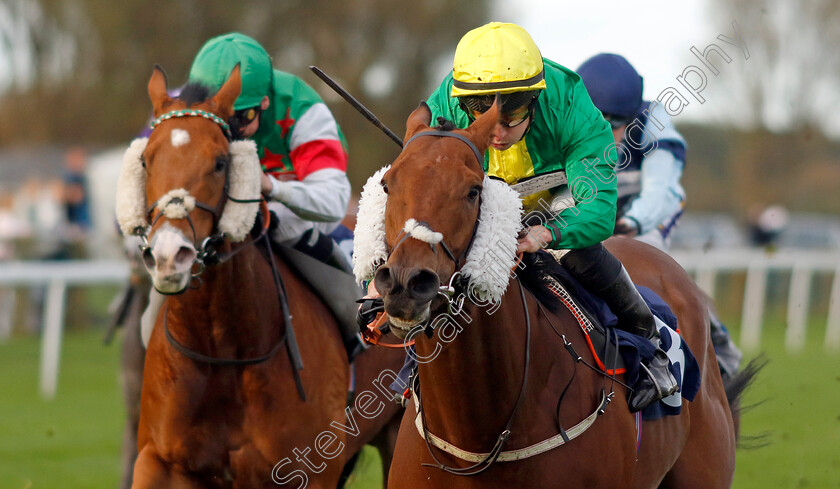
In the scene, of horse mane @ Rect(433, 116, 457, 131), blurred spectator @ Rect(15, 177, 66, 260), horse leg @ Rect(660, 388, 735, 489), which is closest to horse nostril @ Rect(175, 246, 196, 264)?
horse mane @ Rect(433, 116, 457, 131)

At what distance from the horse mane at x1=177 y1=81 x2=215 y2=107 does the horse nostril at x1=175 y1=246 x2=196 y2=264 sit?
0.70 meters

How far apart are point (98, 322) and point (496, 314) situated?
13.2 m

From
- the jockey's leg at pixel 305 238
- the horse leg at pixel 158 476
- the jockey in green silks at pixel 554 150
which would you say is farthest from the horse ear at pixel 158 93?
the horse leg at pixel 158 476

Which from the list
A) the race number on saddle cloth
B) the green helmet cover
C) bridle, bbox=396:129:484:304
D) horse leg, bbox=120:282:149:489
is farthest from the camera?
horse leg, bbox=120:282:149:489

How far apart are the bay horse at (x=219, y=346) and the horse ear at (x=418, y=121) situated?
3.47ft

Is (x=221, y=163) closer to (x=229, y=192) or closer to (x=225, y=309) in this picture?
(x=229, y=192)

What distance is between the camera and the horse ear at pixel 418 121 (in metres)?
2.91

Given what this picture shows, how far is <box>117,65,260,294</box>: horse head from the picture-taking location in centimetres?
354

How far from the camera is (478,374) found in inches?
117

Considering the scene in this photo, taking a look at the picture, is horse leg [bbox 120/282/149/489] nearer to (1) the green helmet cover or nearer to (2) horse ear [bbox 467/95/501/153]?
(1) the green helmet cover

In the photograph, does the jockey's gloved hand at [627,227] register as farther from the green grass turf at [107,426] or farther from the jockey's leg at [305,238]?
the jockey's leg at [305,238]

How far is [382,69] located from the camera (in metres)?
24.8

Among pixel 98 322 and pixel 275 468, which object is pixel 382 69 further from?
pixel 275 468

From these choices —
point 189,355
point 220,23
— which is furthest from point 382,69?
point 189,355
